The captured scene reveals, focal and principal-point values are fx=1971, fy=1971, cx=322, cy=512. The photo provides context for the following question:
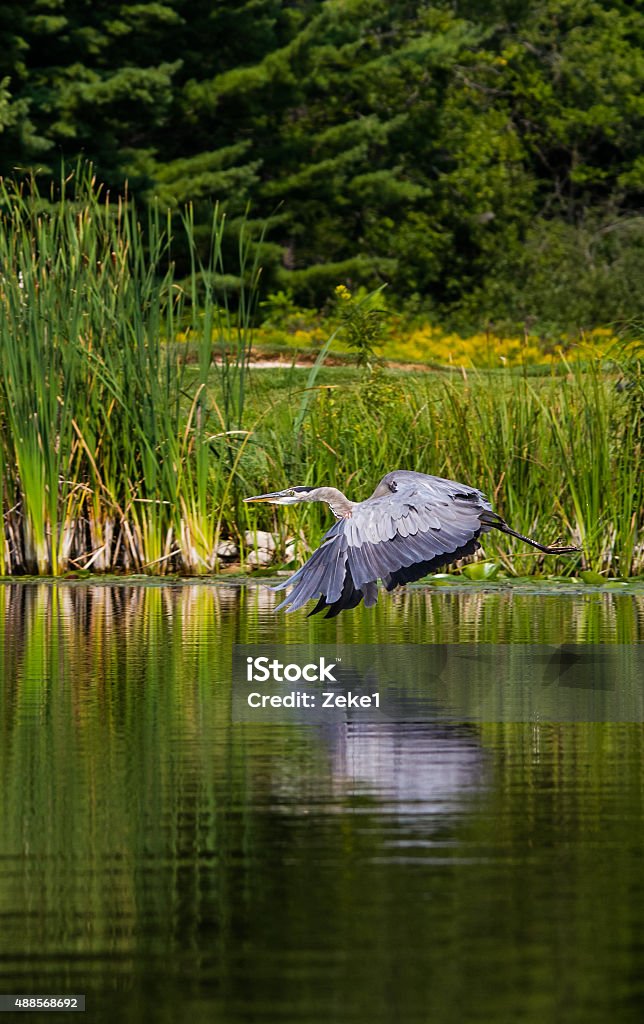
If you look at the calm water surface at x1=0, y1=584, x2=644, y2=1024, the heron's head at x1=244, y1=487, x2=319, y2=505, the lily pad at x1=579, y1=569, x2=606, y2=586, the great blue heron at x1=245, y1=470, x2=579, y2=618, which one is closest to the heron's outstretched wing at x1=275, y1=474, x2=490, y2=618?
the great blue heron at x1=245, y1=470, x2=579, y2=618

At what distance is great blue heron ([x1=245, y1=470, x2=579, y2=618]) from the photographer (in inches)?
298

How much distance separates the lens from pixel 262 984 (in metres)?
3.67

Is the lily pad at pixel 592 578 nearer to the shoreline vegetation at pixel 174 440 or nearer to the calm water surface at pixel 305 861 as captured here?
the shoreline vegetation at pixel 174 440

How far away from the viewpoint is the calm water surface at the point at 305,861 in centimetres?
366

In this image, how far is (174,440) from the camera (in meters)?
11.7

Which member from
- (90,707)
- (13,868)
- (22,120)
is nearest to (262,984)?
(13,868)

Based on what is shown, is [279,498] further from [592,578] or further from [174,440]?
[592,578]

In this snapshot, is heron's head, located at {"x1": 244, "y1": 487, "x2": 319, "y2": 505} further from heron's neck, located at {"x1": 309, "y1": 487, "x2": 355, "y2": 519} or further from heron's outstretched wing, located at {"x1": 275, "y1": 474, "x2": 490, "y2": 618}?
heron's outstretched wing, located at {"x1": 275, "y1": 474, "x2": 490, "y2": 618}

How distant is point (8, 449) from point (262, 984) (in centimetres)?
870

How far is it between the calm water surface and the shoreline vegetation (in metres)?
3.92

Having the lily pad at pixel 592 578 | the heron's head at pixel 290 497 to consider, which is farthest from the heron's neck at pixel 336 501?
the lily pad at pixel 592 578

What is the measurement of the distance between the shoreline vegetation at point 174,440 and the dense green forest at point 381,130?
48.7 ft

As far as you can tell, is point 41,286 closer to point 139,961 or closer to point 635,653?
point 635,653

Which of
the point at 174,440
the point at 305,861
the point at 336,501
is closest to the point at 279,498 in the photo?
the point at 336,501
